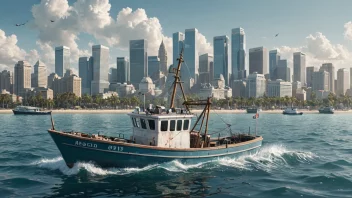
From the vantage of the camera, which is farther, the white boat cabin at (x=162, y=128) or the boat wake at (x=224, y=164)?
the white boat cabin at (x=162, y=128)

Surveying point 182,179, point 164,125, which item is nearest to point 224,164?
point 182,179

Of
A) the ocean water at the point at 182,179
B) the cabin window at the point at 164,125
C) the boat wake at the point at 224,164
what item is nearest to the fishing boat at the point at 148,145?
the cabin window at the point at 164,125

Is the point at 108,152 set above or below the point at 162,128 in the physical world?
below

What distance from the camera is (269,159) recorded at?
34.8 metres

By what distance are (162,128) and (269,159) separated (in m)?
13.4

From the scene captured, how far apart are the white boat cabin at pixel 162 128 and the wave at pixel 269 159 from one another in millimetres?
4917

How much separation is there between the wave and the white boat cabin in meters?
4.92

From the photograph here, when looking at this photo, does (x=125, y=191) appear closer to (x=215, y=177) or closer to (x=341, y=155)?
(x=215, y=177)

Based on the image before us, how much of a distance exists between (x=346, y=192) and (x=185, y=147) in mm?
12997

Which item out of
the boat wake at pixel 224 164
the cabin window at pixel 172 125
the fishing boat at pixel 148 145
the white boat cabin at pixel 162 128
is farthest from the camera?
the cabin window at pixel 172 125

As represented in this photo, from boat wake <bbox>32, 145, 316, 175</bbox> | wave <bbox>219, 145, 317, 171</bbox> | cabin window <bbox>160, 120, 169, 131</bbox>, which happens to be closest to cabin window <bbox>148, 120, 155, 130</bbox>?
cabin window <bbox>160, 120, 169, 131</bbox>

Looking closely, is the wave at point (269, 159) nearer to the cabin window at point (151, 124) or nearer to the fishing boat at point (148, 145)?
the fishing boat at point (148, 145)

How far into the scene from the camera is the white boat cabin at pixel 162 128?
27766mm

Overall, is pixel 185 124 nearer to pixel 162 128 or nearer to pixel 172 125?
pixel 172 125
